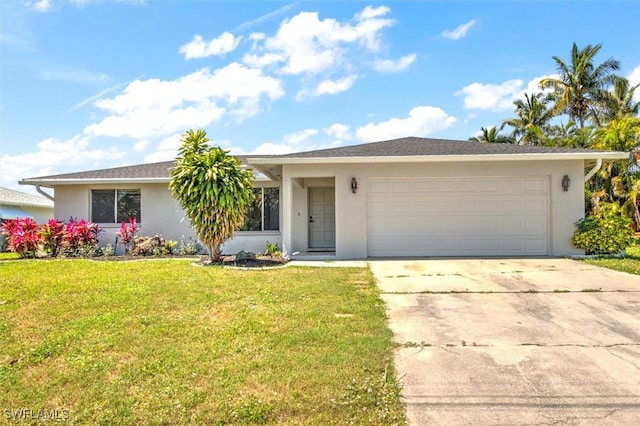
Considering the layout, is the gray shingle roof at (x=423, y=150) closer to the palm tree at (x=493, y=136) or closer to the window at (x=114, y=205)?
the window at (x=114, y=205)

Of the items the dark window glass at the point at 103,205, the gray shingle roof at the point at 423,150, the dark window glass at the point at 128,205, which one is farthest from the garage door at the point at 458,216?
the dark window glass at the point at 103,205

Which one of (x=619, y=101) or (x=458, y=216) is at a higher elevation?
(x=619, y=101)

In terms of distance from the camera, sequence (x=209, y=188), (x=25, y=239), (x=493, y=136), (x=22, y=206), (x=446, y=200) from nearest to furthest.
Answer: (x=209, y=188) < (x=446, y=200) < (x=25, y=239) < (x=22, y=206) < (x=493, y=136)

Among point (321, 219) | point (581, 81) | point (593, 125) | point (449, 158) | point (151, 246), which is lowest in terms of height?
point (151, 246)

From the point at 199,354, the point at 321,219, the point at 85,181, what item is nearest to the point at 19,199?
the point at 85,181

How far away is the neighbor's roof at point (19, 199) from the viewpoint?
20.9m

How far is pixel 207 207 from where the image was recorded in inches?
375

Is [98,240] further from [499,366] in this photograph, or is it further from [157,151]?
[499,366]

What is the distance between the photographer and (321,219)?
1331cm

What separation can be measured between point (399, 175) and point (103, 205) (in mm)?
9856

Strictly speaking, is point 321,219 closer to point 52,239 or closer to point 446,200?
point 446,200

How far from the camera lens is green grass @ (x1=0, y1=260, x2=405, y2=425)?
2.73m

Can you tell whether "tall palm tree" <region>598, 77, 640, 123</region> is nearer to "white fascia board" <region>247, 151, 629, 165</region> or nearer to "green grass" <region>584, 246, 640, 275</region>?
"white fascia board" <region>247, 151, 629, 165</region>

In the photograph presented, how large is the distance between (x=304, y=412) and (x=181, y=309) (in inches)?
124
